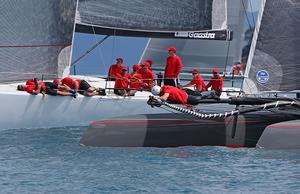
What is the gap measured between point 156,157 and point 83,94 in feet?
11.1

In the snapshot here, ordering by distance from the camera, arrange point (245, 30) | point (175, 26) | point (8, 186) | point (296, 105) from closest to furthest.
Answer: point (8, 186) < point (296, 105) < point (175, 26) < point (245, 30)

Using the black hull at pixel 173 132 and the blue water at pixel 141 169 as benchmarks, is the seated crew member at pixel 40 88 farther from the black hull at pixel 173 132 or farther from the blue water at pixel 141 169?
the black hull at pixel 173 132

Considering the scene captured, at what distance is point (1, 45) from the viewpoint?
11.9 meters

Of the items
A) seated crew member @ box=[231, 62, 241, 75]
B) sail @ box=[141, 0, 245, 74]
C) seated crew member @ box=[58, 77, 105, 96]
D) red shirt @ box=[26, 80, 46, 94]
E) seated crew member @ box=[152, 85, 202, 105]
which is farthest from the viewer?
sail @ box=[141, 0, 245, 74]

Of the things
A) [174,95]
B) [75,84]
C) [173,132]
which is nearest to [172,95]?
→ [174,95]

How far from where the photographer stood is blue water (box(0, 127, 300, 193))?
7500 millimetres

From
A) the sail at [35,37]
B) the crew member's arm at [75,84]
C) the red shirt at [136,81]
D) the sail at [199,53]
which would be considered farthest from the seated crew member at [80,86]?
the sail at [199,53]

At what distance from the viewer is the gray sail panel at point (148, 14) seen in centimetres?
1342

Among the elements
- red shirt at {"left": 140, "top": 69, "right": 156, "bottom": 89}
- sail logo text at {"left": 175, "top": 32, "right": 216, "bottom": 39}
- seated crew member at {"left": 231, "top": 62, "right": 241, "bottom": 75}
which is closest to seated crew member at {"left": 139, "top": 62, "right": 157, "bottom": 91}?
red shirt at {"left": 140, "top": 69, "right": 156, "bottom": 89}

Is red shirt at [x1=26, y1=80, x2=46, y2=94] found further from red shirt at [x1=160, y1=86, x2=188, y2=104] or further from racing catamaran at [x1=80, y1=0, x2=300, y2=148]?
red shirt at [x1=160, y1=86, x2=188, y2=104]

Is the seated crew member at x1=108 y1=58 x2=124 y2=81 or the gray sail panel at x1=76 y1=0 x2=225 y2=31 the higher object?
the gray sail panel at x1=76 y1=0 x2=225 y2=31

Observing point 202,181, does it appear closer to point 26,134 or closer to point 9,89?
point 26,134

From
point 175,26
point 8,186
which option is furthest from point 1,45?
point 8,186

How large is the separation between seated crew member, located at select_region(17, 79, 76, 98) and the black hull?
6.85 feet
